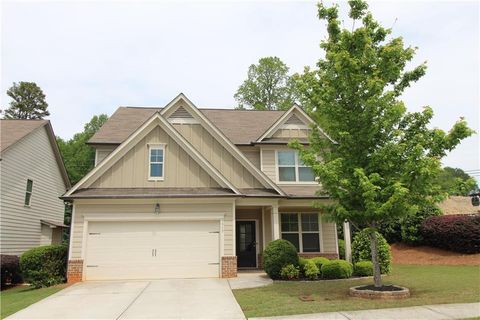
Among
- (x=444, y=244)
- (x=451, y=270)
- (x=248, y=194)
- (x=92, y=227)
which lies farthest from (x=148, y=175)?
(x=444, y=244)

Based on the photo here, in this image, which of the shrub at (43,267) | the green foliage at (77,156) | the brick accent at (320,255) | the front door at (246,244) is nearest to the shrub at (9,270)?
the shrub at (43,267)

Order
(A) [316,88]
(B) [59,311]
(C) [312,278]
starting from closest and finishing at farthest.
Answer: (B) [59,311], (A) [316,88], (C) [312,278]

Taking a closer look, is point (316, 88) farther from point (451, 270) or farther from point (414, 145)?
point (451, 270)

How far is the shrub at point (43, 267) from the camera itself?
525 inches

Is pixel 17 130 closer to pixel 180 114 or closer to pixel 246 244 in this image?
pixel 180 114

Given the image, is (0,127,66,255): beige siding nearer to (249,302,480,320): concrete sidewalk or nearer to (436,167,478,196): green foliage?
(249,302,480,320): concrete sidewalk

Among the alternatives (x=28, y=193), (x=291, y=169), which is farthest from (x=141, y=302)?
(x=28, y=193)

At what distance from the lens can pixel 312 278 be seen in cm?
1398

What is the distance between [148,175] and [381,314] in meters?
10.6

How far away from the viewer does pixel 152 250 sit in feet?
47.2

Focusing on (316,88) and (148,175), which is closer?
(316,88)

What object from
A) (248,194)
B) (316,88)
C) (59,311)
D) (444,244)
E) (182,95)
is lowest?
(59,311)

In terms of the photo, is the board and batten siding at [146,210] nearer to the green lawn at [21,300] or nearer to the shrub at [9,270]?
the green lawn at [21,300]

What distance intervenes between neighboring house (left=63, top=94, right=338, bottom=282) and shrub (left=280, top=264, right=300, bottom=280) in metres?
1.89
